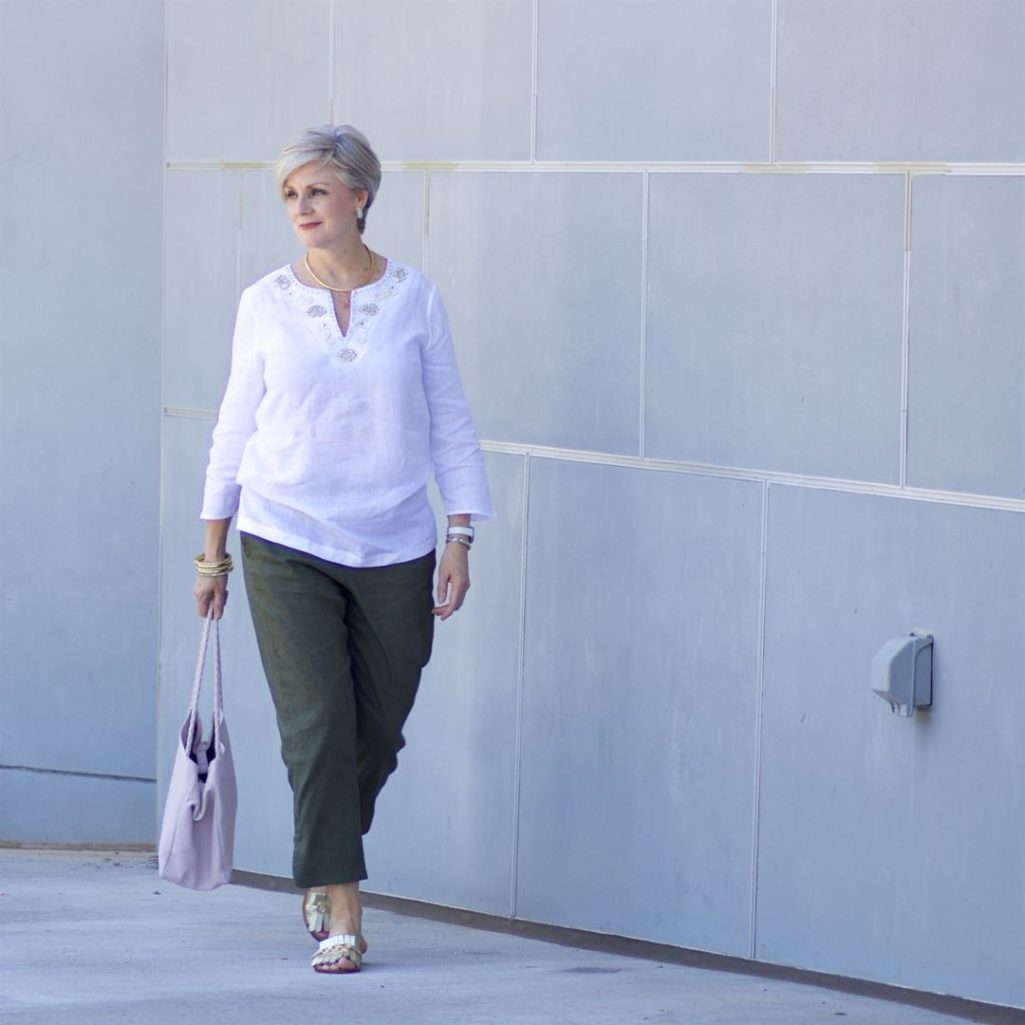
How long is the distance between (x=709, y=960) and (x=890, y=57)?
81.2 inches

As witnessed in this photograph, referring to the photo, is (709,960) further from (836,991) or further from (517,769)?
(517,769)

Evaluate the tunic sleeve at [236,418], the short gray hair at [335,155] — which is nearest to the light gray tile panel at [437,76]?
the short gray hair at [335,155]

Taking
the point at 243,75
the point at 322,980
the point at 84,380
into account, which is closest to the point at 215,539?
the point at 322,980

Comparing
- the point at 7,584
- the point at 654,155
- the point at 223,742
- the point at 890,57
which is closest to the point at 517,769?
the point at 223,742

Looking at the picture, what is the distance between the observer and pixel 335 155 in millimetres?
4645

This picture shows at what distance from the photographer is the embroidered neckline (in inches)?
182

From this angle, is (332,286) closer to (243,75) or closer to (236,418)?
(236,418)

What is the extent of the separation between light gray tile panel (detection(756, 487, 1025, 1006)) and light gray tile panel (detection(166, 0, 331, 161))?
1.90 meters

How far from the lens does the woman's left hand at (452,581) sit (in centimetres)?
473

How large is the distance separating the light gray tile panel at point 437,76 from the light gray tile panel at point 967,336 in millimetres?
1241

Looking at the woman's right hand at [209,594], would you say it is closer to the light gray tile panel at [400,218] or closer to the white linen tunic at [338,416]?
the white linen tunic at [338,416]

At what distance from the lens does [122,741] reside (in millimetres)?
7031

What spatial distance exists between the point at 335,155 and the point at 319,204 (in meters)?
0.11

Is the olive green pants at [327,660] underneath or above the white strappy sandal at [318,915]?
above
